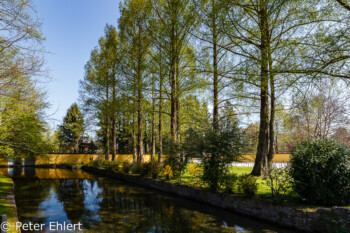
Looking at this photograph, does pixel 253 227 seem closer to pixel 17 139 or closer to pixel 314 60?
pixel 314 60

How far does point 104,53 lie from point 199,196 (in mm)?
18151

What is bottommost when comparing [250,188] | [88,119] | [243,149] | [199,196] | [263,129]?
[199,196]

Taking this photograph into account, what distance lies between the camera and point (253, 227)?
20.7ft

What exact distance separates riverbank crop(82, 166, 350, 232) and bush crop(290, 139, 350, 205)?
649mm

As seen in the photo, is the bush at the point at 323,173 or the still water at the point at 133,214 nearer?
the bush at the point at 323,173

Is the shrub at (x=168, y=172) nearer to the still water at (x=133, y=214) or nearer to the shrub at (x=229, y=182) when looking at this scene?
the still water at (x=133, y=214)

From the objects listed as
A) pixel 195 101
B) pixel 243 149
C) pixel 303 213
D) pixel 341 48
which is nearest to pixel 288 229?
pixel 303 213

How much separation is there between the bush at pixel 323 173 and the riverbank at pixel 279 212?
0.65m

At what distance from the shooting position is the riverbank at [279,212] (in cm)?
528

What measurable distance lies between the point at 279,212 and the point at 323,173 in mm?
1544

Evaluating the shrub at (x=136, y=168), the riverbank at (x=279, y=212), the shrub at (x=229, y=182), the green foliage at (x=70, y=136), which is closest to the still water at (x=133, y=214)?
the riverbank at (x=279, y=212)

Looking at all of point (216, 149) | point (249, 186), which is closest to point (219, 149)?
point (216, 149)

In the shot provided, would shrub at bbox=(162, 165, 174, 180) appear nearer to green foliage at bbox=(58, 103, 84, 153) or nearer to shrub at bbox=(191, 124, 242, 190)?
shrub at bbox=(191, 124, 242, 190)

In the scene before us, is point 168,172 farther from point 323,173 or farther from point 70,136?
point 70,136
